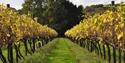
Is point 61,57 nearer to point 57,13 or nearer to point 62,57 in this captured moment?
point 62,57

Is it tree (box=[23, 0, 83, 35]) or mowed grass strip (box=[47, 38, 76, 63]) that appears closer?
mowed grass strip (box=[47, 38, 76, 63])

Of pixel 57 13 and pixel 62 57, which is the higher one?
pixel 57 13

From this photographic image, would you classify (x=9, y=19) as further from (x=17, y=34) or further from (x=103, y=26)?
(x=103, y=26)

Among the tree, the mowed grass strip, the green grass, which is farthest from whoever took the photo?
the tree

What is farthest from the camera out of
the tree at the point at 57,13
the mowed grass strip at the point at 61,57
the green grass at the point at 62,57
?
the tree at the point at 57,13

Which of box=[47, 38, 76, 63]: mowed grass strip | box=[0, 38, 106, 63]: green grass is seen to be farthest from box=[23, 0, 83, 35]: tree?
box=[0, 38, 106, 63]: green grass

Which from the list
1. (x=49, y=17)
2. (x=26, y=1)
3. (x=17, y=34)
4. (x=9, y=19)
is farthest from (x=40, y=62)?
(x=26, y=1)

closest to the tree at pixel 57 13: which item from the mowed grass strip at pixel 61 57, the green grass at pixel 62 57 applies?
the mowed grass strip at pixel 61 57

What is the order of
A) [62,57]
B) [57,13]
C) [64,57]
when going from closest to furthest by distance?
1. [64,57]
2. [62,57]
3. [57,13]

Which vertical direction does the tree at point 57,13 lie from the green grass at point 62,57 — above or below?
above

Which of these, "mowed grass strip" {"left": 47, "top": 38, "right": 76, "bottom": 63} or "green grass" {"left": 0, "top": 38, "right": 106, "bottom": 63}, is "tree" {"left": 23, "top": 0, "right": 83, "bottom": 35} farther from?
"green grass" {"left": 0, "top": 38, "right": 106, "bottom": 63}

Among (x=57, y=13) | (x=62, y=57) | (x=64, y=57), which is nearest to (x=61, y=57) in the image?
(x=62, y=57)

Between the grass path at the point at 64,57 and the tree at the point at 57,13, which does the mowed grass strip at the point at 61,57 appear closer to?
the grass path at the point at 64,57

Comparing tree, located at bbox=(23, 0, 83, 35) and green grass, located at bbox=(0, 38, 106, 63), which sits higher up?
tree, located at bbox=(23, 0, 83, 35)
